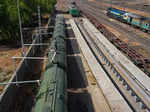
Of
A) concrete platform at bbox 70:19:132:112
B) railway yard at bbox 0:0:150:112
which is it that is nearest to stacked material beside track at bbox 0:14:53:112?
railway yard at bbox 0:0:150:112

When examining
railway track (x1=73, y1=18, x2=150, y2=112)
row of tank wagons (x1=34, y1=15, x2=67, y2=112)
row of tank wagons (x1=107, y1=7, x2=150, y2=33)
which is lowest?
railway track (x1=73, y1=18, x2=150, y2=112)

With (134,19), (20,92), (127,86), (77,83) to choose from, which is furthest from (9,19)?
(134,19)

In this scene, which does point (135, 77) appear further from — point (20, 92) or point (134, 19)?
point (134, 19)

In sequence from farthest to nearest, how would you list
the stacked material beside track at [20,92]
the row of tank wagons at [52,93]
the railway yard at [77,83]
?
the stacked material beside track at [20,92]
the railway yard at [77,83]
the row of tank wagons at [52,93]

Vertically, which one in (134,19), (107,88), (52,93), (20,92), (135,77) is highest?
(134,19)

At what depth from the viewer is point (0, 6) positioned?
102 feet

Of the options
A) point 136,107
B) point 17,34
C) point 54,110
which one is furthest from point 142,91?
point 17,34

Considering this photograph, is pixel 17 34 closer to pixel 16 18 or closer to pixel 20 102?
pixel 16 18

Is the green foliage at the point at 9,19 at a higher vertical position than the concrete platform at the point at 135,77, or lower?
higher

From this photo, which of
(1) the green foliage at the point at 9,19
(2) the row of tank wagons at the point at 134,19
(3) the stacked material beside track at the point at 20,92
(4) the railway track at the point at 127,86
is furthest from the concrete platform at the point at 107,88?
(2) the row of tank wagons at the point at 134,19

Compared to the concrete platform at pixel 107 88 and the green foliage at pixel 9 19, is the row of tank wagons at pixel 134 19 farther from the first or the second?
the green foliage at pixel 9 19

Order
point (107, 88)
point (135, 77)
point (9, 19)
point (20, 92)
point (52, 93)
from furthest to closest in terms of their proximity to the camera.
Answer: point (9, 19) < point (135, 77) < point (107, 88) < point (20, 92) < point (52, 93)

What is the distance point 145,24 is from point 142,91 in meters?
31.5

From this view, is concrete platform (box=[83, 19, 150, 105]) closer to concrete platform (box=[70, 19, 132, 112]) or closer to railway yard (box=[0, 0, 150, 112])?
railway yard (box=[0, 0, 150, 112])
